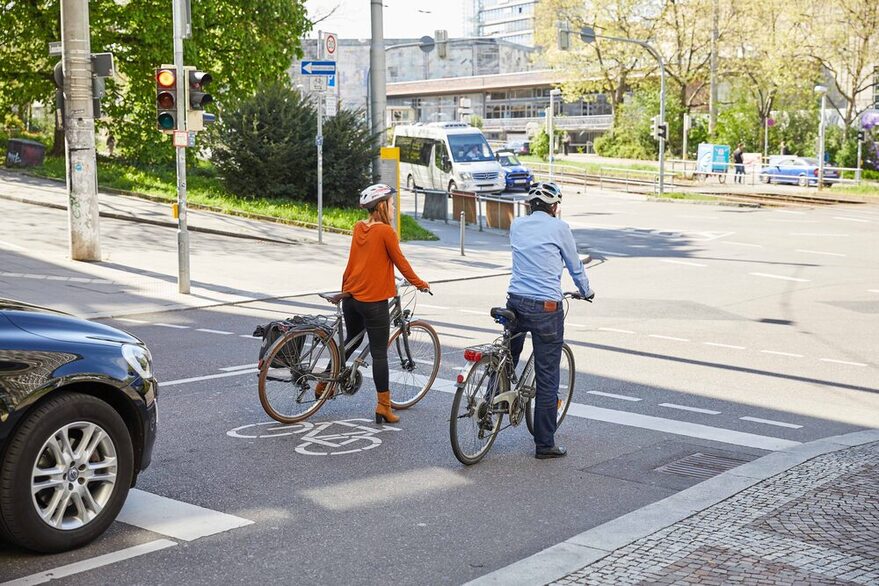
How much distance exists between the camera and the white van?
131 feet

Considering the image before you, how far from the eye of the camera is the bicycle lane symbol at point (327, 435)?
7621mm

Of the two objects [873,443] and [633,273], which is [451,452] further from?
[633,273]

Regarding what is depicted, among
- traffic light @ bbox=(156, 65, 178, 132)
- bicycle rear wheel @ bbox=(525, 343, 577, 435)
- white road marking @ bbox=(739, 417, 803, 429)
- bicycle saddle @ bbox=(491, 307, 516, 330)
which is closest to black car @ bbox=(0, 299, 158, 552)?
bicycle saddle @ bbox=(491, 307, 516, 330)

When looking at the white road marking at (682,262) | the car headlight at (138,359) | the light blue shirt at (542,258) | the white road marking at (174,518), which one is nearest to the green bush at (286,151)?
the white road marking at (682,262)

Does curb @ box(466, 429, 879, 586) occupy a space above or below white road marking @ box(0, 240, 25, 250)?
below

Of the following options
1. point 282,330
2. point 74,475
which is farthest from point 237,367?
point 74,475

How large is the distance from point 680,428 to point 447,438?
5.86 feet

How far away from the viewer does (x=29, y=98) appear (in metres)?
33.6

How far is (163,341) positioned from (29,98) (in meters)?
24.0

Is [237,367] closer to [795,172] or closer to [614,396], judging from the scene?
[614,396]

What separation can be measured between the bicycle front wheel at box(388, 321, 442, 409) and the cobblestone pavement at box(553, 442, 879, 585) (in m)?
3.26

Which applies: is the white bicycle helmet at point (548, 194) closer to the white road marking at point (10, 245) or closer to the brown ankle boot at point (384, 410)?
the brown ankle boot at point (384, 410)

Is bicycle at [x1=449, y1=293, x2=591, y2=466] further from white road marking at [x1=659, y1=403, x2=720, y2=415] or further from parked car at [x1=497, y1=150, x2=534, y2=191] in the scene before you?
parked car at [x1=497, y1=150, x2=534, y2=191]

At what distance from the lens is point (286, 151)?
1080 inches
